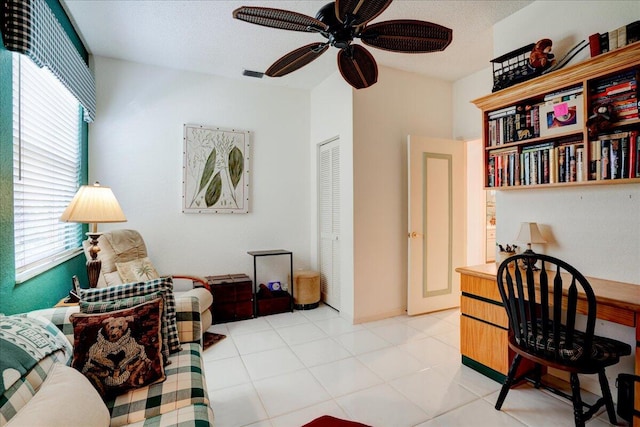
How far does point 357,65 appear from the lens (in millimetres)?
2076

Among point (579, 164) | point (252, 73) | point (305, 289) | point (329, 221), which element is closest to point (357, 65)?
point (579, 164)

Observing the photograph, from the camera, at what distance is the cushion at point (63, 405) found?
3.01ft

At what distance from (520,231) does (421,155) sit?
1.52 m

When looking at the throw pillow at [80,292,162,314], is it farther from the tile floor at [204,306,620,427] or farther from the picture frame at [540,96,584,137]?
the picture frame at [540,96,584,137]

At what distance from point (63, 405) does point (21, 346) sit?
0.31 m

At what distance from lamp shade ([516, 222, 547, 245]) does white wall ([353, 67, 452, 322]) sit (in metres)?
1.48

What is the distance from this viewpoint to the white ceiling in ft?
8.59

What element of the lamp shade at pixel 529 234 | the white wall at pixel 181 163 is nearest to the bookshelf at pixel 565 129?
the lamp shade at pixel 529 234

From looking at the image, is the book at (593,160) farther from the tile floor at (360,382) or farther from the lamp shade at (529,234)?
the tile floor at (360,382)

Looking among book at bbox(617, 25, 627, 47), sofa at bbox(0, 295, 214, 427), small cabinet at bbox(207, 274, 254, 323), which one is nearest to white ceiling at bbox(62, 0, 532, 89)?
book at bbox(617, 25, 627, 47)

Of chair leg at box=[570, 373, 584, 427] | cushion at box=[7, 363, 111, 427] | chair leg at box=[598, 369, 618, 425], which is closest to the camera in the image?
cushion at box=[7, 363, 111, 427]

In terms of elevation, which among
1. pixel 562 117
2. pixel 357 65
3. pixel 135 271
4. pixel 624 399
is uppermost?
pixel 357 65

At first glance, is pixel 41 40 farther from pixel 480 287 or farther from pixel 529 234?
pixel 529 234

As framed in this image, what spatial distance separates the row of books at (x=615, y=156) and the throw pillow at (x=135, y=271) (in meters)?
3.60
